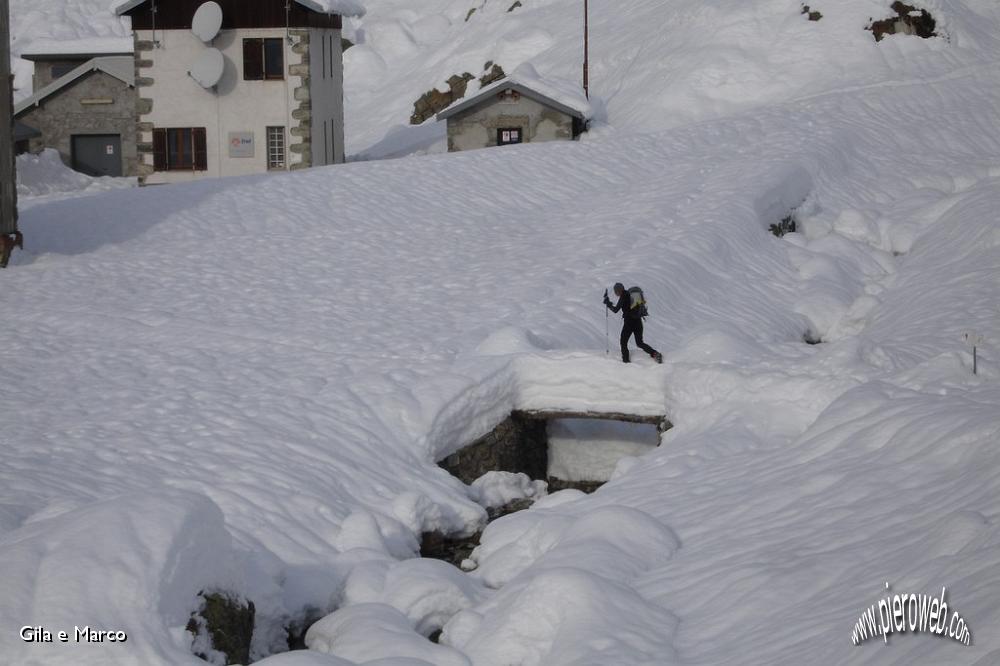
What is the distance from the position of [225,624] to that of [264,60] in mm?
26520

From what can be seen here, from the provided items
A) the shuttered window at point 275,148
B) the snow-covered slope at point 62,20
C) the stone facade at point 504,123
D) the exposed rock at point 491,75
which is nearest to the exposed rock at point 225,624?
the shuttered window at point 275,148

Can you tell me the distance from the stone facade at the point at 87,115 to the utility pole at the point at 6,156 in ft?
67.0

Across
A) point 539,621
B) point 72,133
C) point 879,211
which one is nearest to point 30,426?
point 539,621

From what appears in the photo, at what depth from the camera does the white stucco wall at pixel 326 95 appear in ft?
120

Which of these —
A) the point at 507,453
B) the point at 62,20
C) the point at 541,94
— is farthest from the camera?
the point at 62,20

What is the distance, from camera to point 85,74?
44.5m

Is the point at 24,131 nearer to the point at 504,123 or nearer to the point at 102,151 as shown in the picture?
the point at 102,151

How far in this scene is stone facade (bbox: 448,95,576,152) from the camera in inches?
1443

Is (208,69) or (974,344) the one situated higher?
(208,69)

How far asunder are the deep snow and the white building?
5458 millimetres

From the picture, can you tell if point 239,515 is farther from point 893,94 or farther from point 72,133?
point 72,133

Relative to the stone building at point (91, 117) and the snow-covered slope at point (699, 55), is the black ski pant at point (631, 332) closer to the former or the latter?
the snow-covered slope at point (699, 55)

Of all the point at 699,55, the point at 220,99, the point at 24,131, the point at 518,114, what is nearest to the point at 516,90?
the point at 518,114

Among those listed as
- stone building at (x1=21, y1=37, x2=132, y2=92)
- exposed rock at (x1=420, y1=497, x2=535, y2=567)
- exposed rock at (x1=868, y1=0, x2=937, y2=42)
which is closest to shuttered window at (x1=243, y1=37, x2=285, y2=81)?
stone building at (x1=21, y1=37, x2=132, y2=92)
